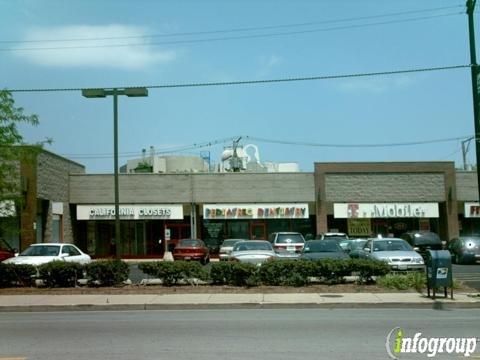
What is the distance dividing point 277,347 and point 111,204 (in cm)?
3181

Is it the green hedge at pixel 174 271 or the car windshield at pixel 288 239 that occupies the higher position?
the car windshield at pixel 288 239

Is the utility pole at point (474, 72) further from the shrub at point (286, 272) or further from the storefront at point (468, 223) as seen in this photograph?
the storefront at point (468, 223)

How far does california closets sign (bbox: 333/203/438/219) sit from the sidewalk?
23.4 m

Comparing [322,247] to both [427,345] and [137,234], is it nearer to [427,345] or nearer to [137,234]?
[427,345]

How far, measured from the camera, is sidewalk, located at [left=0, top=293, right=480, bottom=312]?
14.7m

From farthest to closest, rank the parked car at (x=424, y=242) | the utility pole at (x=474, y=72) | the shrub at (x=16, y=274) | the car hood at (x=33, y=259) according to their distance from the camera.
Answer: the parked car at (x=424, y=242) < the car hood at (x=33, y=259) < the shrub at (x=16, y=274) < the utility pole at (x=474, y=72)

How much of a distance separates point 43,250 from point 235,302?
1015 centimetres

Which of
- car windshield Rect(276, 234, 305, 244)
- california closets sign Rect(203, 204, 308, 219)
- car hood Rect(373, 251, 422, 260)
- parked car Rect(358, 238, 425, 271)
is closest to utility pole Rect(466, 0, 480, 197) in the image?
parked car Rect(358, 238, 425, 271)

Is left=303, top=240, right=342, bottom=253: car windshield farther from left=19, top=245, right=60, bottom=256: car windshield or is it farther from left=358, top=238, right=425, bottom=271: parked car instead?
left=19, top=245, right=60, bottom=256: car windshield

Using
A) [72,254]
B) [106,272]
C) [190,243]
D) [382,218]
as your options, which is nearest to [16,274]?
[106,272]

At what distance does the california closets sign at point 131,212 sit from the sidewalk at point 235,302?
22912 mm

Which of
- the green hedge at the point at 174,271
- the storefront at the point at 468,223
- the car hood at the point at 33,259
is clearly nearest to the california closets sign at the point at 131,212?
the car hood at the point at 33,259

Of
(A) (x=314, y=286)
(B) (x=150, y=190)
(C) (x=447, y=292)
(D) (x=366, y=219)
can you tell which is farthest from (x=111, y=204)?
(C) (x=447, y=292)

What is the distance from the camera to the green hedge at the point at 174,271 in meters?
18.3
